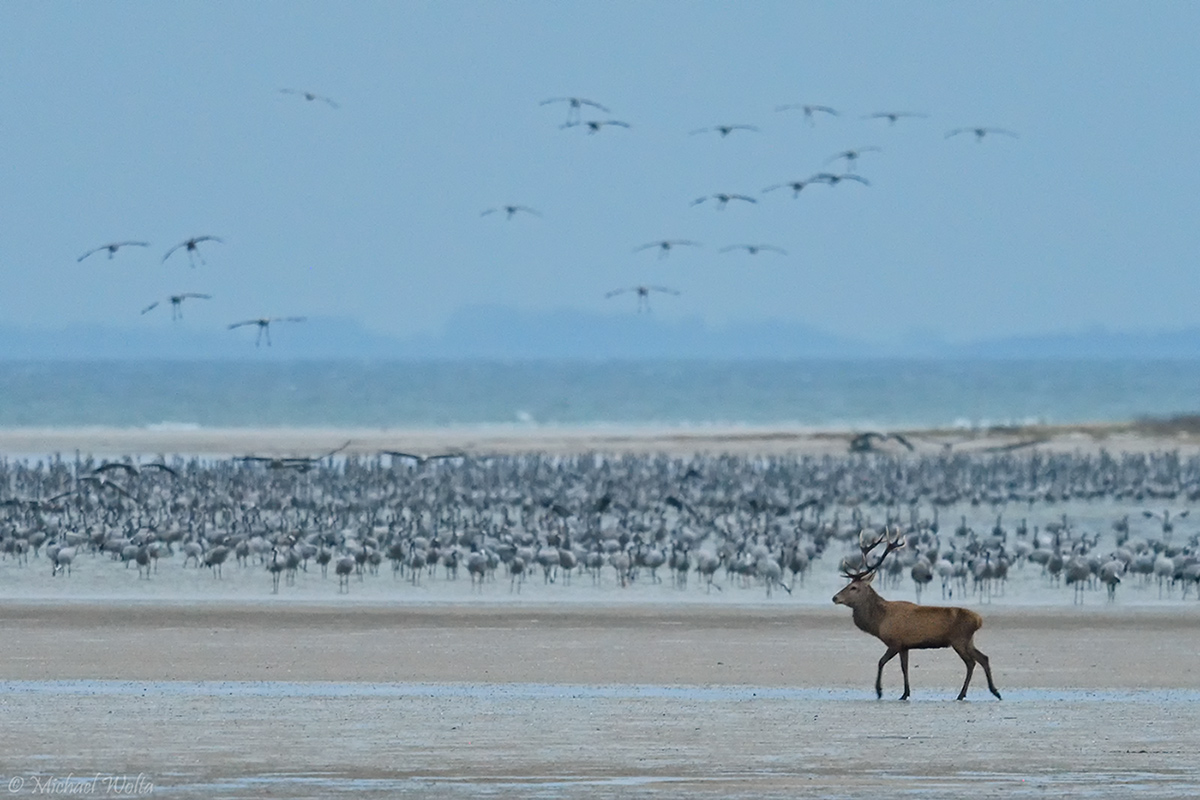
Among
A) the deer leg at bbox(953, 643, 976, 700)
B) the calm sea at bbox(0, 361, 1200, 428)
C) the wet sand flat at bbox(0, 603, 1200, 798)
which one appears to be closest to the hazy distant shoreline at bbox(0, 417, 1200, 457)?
the calm sea at bbox(0, 361, 1200, 428)

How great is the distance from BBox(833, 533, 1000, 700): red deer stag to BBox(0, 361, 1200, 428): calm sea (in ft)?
206

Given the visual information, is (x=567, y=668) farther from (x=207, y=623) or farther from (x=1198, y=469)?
(x=1198, y=469)

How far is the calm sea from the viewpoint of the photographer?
290ft

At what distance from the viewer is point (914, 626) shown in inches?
575

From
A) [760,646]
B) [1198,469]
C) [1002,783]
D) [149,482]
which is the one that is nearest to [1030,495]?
[1198,469]

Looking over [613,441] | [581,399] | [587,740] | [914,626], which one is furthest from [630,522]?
[581,399]

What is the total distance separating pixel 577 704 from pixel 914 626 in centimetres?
253

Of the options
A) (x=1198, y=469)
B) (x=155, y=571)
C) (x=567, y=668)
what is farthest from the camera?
(x=1198, y=469)

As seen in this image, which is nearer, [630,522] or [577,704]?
[577,704]

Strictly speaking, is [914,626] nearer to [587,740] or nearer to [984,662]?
[984,662]

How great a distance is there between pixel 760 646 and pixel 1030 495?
56.5ft

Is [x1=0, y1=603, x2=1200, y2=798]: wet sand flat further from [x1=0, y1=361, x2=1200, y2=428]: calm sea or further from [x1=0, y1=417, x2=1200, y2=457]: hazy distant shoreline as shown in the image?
[x1=0, y1=361, x2=1200, y2=428]: calm sea

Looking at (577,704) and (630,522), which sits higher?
(630,522)

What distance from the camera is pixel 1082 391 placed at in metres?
140
